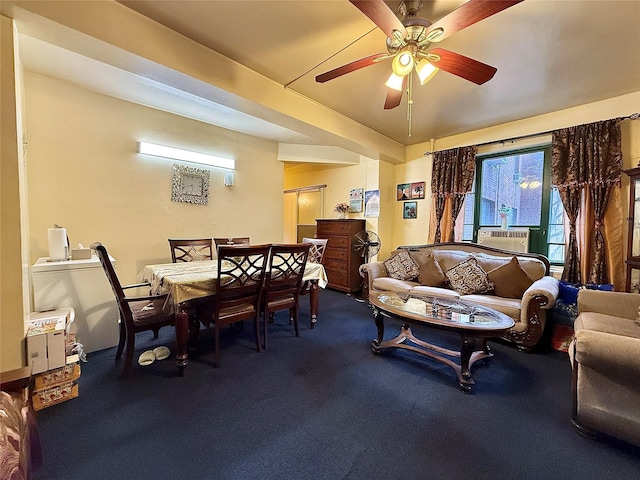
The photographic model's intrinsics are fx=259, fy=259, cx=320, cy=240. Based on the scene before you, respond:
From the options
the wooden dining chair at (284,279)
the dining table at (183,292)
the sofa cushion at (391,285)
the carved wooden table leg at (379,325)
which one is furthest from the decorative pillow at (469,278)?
the dining table at (183,292)

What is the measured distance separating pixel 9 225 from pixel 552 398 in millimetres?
3773

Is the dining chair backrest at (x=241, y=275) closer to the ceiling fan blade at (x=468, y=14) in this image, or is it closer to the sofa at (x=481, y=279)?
the sofa at (x=481, y=279)

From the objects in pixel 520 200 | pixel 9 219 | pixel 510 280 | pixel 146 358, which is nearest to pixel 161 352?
pixel 146 358

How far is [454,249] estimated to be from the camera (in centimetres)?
380

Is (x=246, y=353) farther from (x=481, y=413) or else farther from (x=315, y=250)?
(x=481, y=413)

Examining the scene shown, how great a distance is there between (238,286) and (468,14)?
2.42 metres

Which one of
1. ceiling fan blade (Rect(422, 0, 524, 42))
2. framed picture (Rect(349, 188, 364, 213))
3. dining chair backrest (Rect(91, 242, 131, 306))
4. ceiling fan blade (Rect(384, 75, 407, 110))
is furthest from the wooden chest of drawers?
dining chair backrest (Rect(91, 242, 131, 306))

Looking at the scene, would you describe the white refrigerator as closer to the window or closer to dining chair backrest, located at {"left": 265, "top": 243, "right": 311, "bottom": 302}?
dining chair backrest, located at {"left": 265, "top": 243, "right": 311, "bottom": 302}

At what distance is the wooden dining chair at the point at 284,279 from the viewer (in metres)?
2.56

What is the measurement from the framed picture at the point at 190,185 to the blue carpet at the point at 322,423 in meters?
2.12

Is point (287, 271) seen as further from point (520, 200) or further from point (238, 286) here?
point (520, 200)

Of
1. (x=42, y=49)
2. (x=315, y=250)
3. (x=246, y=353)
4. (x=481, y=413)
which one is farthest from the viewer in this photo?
(x=315, y=250)

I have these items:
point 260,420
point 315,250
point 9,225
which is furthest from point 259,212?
point 260,420

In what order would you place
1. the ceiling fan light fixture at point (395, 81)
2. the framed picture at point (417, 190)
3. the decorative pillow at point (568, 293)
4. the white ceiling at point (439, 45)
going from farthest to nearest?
1. the framed picture at point (417, 190)
2. the decorative pillow at point (568, 293)
3. the ceiling fan light fixture at point (395, 81)
4. the white ceiling at point (439, 45)
